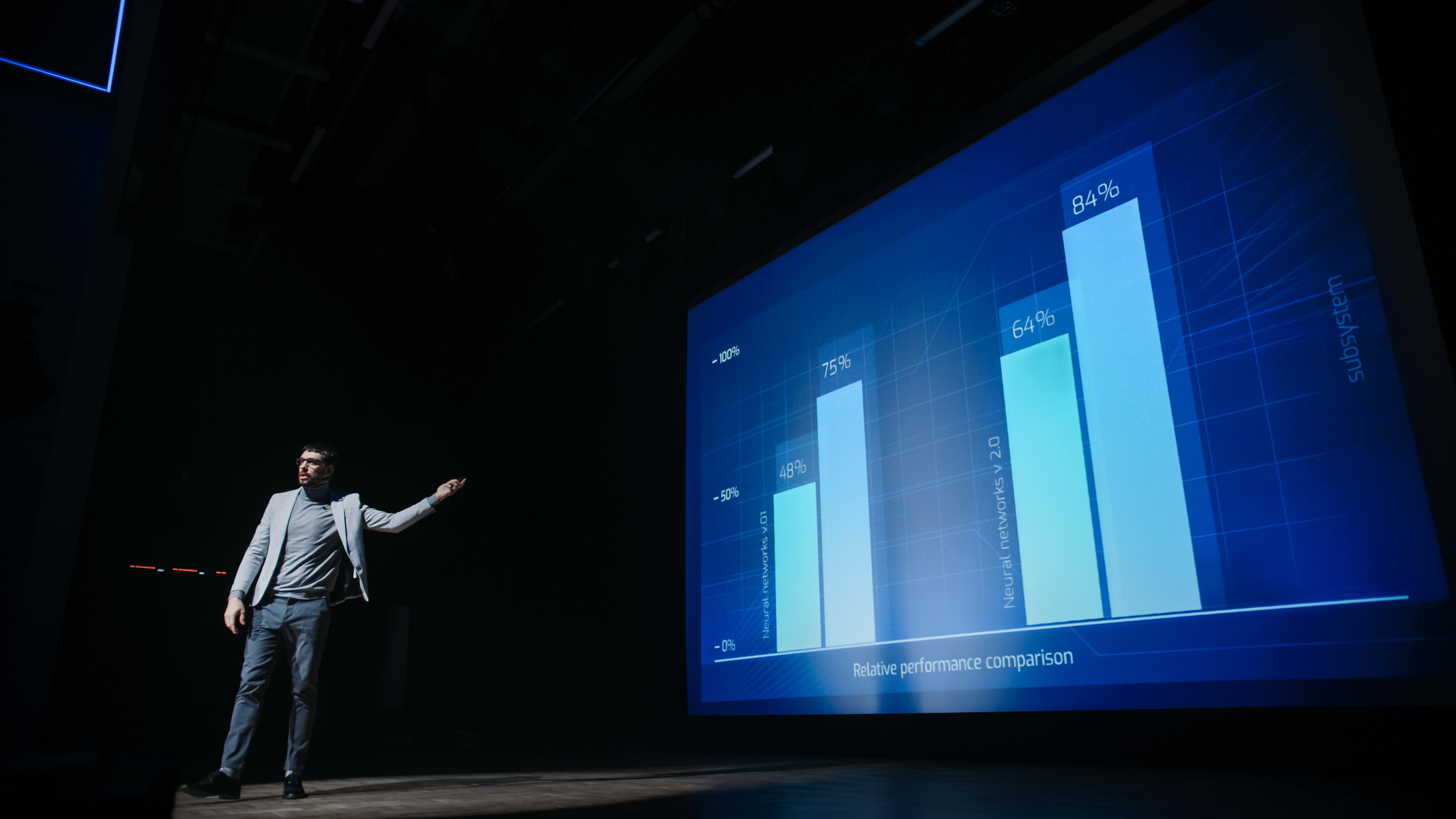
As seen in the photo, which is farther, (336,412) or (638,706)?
(336,412)

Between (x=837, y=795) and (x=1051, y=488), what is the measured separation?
1.38 metres

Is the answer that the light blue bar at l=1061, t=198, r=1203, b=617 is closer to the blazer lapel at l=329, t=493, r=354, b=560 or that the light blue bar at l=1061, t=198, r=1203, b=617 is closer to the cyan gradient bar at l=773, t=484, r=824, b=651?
the cyan gradient bar at l=773, t=484, r=824, b=651

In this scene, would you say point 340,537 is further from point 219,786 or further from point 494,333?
point 494,333

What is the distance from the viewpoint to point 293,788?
9.12ft

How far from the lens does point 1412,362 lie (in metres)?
2.31

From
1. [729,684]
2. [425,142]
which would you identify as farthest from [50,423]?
[425,142]

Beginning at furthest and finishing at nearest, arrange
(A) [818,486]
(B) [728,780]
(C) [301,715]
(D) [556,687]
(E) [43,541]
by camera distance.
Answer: (D) [556,687], (A) [818,486], (B) [728,780], (C) [301,715], (E) [43,541]

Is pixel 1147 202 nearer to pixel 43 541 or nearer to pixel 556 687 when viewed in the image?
pixel 43 541

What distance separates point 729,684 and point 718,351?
1.98 metres

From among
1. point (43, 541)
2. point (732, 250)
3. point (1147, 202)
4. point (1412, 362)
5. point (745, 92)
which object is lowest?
point (43, 541)

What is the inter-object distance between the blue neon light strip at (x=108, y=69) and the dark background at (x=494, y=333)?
0.78 meters

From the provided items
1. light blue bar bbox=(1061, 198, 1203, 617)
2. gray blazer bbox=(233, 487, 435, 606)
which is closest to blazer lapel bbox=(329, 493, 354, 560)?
gray blazer bbox=(233, 487, 435, 606)

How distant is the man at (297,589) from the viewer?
283 centimetres

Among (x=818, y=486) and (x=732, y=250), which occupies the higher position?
(x=732, y=250)
